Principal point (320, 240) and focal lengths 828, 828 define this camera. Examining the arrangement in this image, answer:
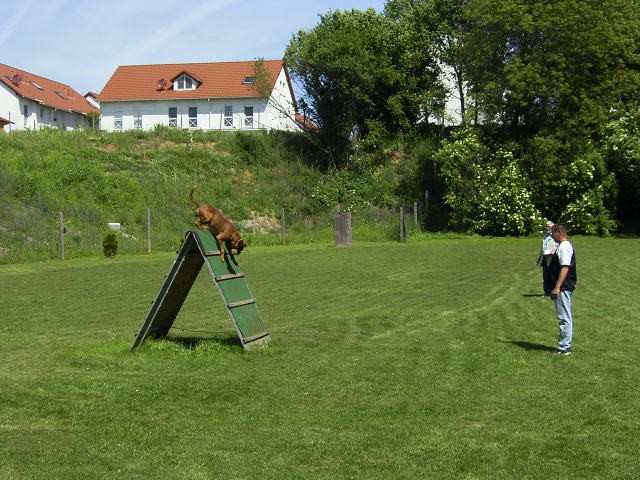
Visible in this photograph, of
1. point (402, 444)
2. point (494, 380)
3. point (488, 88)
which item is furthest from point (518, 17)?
point (402, 444)

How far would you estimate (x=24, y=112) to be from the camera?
68.9 m

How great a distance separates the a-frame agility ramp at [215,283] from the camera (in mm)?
11047

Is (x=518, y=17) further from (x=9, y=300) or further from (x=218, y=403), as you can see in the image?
(x=218, y=403)

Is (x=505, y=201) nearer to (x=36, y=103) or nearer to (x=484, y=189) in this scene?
(x=484, y=189)

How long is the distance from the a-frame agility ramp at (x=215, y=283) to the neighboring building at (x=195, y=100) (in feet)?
173

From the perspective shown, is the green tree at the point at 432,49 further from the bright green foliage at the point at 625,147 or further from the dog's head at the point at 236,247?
the dog's head at the point at 236,247

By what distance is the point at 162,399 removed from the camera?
8609 mm

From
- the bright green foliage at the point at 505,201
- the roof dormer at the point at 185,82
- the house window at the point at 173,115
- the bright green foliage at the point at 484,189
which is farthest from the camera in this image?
the roof dormer at the point at 185,82

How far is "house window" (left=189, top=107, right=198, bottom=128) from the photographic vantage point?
65.8 meters

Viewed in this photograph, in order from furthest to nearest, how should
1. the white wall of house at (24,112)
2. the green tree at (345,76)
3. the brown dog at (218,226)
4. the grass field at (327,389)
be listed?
the white wall of house at (24,112), the green tree at (345,76), the brown dog at (218,226), the grass field at (327,389)

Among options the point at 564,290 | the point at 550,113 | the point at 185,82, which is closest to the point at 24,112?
the point at 185,82

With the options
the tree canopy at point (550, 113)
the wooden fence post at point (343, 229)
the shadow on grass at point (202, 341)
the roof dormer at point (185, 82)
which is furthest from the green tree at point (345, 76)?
the shadow on grass at point (202, 341)

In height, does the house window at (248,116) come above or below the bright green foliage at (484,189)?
above

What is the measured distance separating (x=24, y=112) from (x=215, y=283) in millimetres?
63502
